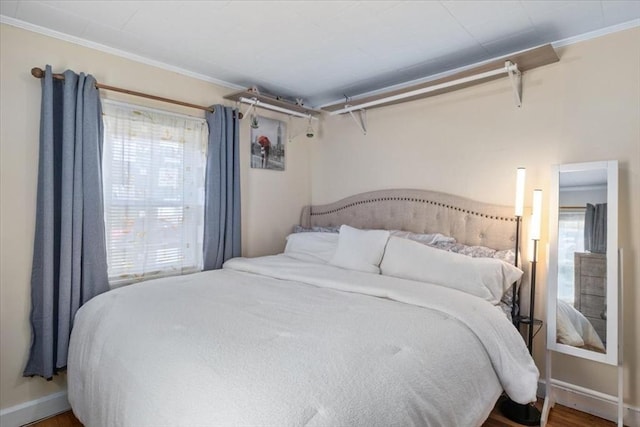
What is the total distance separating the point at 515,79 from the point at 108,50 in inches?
111

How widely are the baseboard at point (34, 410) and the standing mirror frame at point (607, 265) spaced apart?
3112 millimetres

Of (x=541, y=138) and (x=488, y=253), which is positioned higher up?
(x=541, y=138)

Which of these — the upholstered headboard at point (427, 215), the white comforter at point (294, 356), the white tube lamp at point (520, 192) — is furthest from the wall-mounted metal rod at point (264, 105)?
the white tube lamp at point (520, 192)

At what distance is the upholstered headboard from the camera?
2.41m

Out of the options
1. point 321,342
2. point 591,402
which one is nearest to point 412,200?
point 591,402

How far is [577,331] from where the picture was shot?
6.71ft

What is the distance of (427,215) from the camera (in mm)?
2785

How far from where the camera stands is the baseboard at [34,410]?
6.70ft

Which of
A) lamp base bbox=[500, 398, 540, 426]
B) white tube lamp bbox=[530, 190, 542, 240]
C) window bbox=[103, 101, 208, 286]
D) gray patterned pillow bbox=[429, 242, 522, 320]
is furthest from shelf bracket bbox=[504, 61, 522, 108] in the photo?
window bbox=[103, 101, 208, 286]

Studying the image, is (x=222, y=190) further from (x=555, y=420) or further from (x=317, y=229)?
(x=555, y=420)

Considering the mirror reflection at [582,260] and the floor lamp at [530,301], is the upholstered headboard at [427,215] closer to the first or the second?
the floor lamp at [530,301]

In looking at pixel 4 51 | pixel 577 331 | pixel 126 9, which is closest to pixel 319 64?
pixel 126 9

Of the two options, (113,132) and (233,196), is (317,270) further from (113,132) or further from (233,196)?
(113,132)

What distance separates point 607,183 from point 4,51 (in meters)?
3.60
